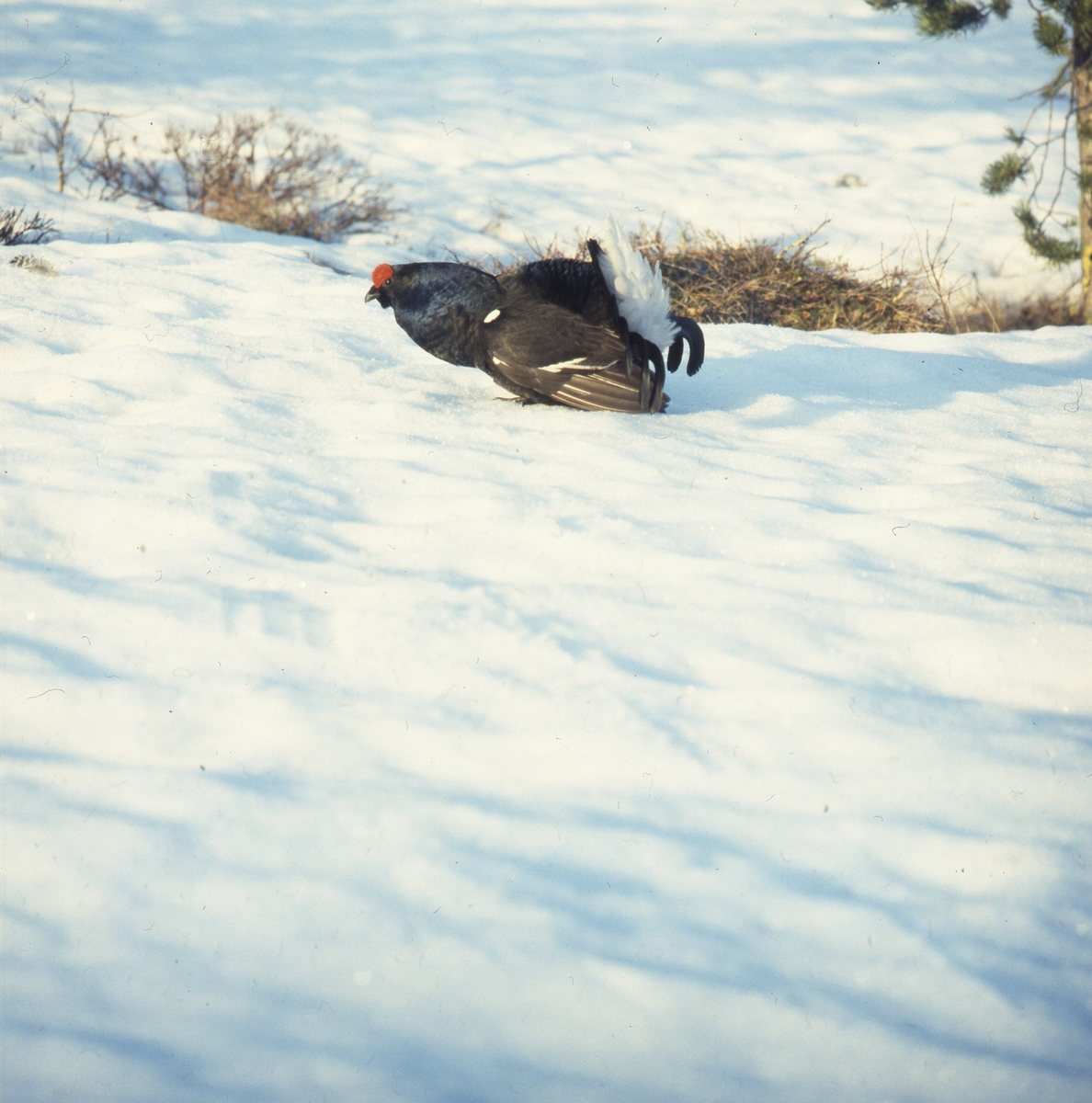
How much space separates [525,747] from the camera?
202 centimetres

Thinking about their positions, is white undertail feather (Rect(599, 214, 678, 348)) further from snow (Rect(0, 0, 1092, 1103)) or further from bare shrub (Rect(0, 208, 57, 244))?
bare shrub (Rect(0, 208, 57, 244))

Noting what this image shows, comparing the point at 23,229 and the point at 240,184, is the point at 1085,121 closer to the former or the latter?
the point at 240,184

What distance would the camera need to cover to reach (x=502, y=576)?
246 cm

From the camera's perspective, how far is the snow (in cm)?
162

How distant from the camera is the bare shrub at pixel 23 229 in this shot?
5.55 meters

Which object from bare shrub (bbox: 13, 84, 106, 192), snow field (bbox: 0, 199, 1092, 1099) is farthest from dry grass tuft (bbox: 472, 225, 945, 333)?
bare shrub (bbox: 13, 84, 106, 192)

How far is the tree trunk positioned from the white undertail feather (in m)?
5.22

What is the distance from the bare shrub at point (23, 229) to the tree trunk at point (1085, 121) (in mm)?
7415

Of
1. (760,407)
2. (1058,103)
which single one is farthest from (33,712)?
(1058,103)

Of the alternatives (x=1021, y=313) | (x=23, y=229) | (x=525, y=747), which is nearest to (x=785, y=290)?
(x=1021, y=313)

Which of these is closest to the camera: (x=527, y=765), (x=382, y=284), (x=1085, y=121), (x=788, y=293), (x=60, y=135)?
(x=527, y=765)

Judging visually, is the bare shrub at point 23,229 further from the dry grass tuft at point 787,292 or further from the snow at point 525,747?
the dry grass tuft at point 787,292

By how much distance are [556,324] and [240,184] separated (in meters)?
6.42

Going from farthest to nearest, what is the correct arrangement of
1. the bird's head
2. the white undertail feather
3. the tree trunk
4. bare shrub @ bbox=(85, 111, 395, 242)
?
1. bare shrub @ bbox=(85, 111, 395, 242)
2. the tree trunk
3. the bird's head
4. the white undertail feather
